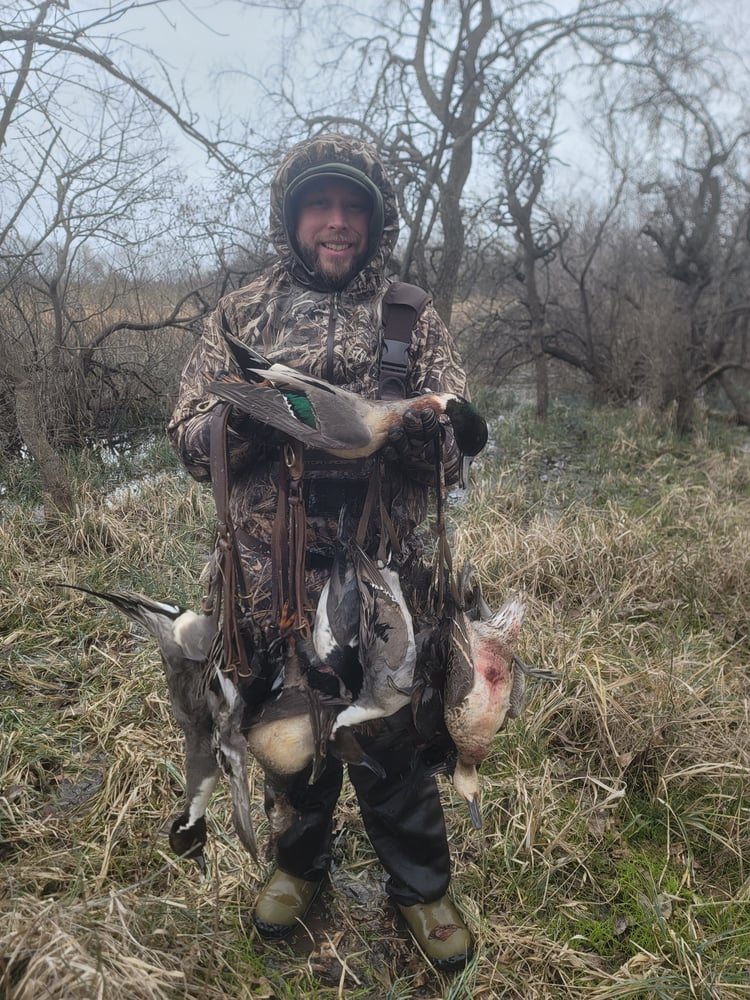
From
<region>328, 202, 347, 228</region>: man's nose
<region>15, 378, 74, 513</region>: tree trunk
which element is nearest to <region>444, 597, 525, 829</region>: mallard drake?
<region>328, 202, 347, 228</region>: man's nose

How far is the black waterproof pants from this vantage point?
1.82m

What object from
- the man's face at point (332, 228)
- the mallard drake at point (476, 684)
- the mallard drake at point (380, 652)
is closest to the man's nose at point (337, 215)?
the man's face at point (332, 228)

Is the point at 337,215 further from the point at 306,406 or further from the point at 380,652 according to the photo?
the point at 380,652

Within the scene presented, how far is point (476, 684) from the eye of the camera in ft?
5.32

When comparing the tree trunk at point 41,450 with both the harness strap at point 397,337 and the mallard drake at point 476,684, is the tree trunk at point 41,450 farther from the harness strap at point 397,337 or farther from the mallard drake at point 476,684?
the mallard drake at point 476,684

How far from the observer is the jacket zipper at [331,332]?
1.80 meters

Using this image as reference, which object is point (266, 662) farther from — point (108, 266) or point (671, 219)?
point (671, 219)

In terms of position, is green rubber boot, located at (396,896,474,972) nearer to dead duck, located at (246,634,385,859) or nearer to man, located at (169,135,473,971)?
man, located at (169,135,473,971)

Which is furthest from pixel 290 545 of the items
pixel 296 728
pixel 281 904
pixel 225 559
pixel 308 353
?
pixel 281 904

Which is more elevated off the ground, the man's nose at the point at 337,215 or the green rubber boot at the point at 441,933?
the man's nose at the point at 337,215

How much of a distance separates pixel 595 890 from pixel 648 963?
0.32 meters

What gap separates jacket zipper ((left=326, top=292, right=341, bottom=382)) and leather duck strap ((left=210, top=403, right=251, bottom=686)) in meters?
0.42

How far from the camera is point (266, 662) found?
1.67 metres

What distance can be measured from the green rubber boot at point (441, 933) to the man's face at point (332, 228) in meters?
1.91
